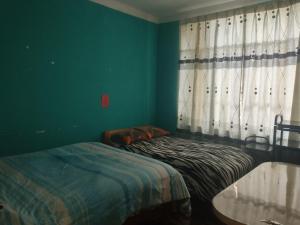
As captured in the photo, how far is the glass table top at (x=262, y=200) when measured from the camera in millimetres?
969

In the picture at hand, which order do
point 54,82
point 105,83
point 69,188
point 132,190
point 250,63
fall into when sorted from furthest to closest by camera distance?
point 105,83 < point 250,63 < point 54,82 < point 132,190 < point 69,188

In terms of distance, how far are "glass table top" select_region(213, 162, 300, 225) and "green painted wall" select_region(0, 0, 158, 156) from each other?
2177mm

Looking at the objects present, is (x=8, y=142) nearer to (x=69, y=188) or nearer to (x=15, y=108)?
(x=15, y=108)

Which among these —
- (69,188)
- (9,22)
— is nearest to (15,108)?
(9,22)

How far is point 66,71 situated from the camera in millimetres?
2832

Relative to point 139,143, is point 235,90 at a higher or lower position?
higher

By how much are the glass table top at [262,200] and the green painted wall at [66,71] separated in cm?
218

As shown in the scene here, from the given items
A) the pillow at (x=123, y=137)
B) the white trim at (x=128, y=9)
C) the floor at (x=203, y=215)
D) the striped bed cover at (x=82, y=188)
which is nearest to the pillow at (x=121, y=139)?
the pillow at (x=123, y=137)

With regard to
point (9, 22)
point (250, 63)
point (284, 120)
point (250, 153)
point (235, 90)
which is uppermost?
point (9, 22)

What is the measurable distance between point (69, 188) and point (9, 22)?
1800 mm

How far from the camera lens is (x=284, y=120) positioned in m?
2.79

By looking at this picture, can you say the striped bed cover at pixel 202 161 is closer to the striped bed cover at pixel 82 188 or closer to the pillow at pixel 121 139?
the pillow at pixel 121 139

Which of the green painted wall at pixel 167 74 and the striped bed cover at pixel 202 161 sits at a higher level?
the green painted wall at pixel 167 74

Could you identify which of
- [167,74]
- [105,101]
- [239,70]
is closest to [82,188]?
[105,101]
